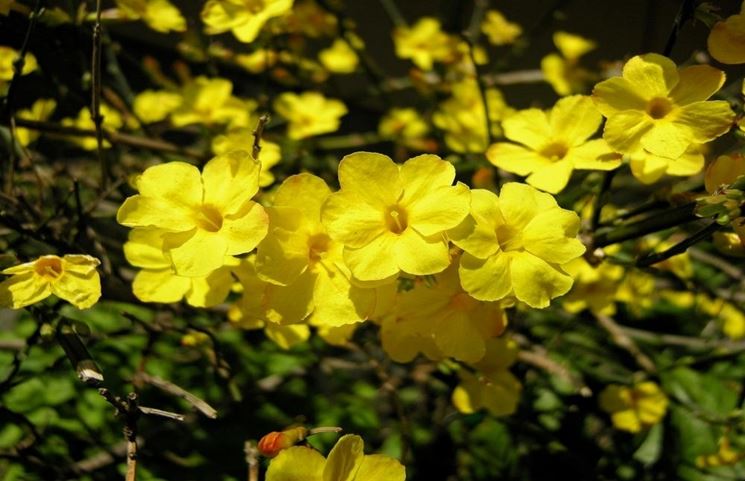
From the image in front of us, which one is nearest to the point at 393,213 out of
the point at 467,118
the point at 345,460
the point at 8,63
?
the point at 345,460

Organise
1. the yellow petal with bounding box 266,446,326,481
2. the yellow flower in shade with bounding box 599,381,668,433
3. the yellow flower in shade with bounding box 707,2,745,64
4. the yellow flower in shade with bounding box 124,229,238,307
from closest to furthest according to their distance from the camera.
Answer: the yellow petal with bounding box 266,446,326,481 < the yellow flower in shade with bounding box 707,2,745,64 < the yellow flower in shade with bounding box 124,229,238,307 < the yellow flower in shade with bounding box 599,381,668,433

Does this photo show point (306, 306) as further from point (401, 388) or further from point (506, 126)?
point (401, 388)

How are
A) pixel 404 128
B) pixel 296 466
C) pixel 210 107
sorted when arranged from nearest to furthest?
1. pixel 296 466
2. pixel 210 107
3. pixel 404 128

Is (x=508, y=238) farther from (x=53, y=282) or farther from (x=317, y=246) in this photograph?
(x=53, y=282)

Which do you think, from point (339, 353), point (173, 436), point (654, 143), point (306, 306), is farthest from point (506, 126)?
point (339, 353)

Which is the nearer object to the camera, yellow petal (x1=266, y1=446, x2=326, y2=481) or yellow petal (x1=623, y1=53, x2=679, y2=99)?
yellow petal (x1=266, y1=446, x2=326, y2=481)

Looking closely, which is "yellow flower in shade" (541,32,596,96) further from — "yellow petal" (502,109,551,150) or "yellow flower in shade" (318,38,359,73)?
"yellow petal" (502,109,551,150)

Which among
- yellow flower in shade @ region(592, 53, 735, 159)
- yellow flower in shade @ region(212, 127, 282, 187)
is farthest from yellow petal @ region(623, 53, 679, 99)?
yellow flower in shade @ region(212, 127, 282, 187)
